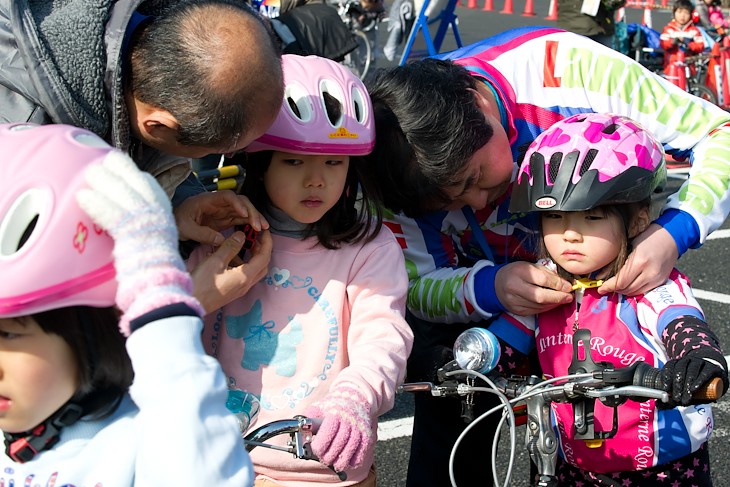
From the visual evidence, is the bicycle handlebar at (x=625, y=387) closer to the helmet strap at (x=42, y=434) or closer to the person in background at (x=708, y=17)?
the helmet strap at (x=42, y=434)

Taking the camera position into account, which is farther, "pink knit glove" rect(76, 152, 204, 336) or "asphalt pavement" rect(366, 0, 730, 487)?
"asphalt pavement" rect(366, 0, 730, 487)

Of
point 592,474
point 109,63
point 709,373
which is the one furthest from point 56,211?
point 592,474

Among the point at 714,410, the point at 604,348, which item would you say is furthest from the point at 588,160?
the point at 714,410

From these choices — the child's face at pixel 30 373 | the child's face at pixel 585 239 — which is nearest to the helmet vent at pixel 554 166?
the child's face at pixel 585 239

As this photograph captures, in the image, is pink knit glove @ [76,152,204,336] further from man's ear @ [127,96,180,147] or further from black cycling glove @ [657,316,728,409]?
black cycling glove @ [657,316,728,409]

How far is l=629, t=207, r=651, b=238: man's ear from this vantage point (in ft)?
10.0

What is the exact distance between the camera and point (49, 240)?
5.63ft

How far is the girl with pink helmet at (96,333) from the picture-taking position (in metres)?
1.63

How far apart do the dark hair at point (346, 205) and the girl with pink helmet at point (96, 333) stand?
1004 mm

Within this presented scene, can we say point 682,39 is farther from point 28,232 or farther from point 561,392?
point 28,232

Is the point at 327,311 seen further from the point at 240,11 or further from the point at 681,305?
the point at 681,305

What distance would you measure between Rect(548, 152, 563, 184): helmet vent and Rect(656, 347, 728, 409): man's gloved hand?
0.69 m

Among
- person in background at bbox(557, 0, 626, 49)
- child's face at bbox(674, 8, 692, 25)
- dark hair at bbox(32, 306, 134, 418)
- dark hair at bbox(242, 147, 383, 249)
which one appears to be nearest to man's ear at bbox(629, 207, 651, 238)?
dark hair at bbox(242, 147, 383, 249)

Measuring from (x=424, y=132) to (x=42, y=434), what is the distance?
5.23 ft
